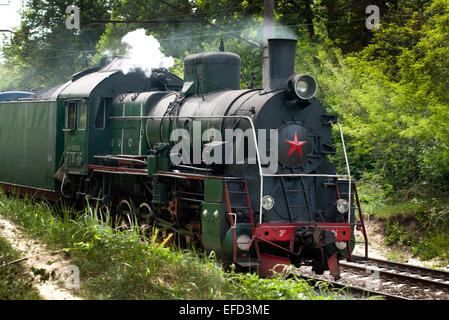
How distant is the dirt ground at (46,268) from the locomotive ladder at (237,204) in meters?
2.41

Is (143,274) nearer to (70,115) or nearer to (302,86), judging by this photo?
(302,86)

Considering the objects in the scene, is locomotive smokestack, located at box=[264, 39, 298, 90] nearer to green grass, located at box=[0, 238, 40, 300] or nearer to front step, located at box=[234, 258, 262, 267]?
front step, located at box=[234, 258, 262, 267]

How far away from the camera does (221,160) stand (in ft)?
30.6

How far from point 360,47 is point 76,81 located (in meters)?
12.1

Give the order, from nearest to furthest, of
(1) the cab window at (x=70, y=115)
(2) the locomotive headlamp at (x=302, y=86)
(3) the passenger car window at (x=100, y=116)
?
(2) the locomotive headlamp at (x=302, y=86) < (3) the passenger car window at (x=100, y=116) < (1) the cab window at (x=70, y=115)

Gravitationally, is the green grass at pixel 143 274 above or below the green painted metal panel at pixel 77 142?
below

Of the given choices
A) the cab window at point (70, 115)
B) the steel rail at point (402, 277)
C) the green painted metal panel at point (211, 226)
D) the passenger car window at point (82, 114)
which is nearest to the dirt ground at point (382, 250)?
the steel rail at point (402, 277)

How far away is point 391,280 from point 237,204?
11.2 ft

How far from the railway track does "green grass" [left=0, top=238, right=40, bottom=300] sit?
14.3ft

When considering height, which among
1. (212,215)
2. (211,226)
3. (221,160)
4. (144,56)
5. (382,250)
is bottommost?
(382,250)

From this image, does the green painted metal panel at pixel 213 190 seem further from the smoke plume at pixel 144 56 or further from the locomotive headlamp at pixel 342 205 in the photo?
the smoke plume at pixel 144 56

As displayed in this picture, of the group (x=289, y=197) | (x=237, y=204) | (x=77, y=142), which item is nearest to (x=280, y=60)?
(x=289, y=197)

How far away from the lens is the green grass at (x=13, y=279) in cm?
636

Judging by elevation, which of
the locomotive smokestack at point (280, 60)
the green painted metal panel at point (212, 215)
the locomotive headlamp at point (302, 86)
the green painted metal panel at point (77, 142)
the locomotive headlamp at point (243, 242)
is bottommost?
the locomotive headlamp at point (243, 242)
